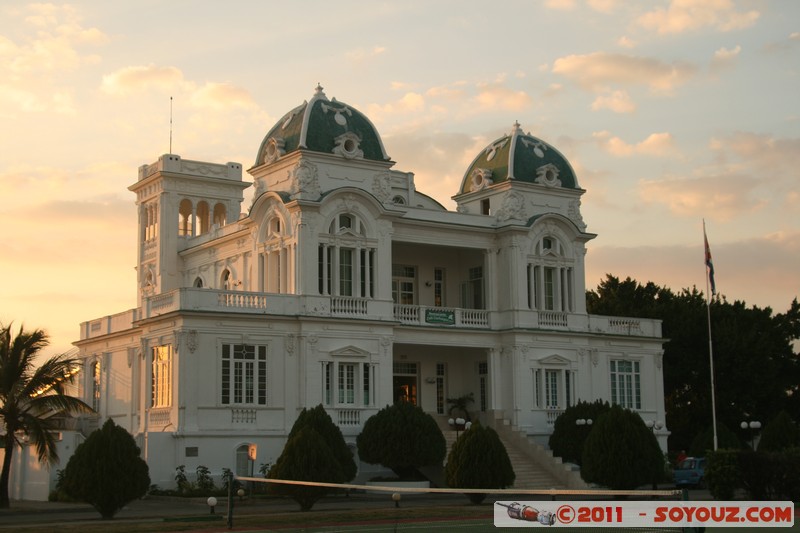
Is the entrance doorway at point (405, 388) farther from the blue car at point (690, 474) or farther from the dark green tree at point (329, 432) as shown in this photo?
the blue car at point (690, 474)

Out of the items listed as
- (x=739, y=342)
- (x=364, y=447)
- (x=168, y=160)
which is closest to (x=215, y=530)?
(x=364, y=447)

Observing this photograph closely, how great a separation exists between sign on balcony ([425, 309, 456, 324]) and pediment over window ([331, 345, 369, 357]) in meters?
4.08

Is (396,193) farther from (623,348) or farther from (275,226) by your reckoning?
(623,348)

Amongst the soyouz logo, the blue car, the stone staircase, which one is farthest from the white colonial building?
the soyouz logo

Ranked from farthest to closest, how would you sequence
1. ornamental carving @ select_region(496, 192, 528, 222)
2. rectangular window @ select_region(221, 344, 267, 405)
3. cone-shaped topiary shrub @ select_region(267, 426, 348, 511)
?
ornamental carving @ select_region(496, 192, 528, 222), rectangular window @ select_region(221, 344, 267, 405), cone-shaped topiary shrub @ select_region(267, 426, 348, 511)

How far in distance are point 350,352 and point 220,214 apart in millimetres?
13805

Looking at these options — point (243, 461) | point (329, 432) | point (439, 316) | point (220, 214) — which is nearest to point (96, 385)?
point (220, 214)

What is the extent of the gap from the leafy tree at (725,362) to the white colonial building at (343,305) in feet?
24.8

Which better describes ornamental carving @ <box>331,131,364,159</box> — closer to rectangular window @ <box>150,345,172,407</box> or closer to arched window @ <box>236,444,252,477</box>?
rectangular window @ <box>150,345,172,407</box>

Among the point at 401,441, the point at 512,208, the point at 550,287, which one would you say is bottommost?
the point at 401,441

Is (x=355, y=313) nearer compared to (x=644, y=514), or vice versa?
(x=644, y=514)

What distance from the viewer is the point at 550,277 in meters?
54.0

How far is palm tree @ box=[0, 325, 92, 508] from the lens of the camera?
38719 mm

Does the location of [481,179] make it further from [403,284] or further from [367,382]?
[367,382]
